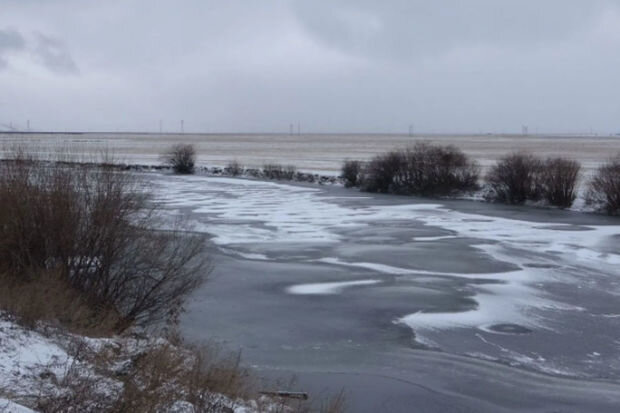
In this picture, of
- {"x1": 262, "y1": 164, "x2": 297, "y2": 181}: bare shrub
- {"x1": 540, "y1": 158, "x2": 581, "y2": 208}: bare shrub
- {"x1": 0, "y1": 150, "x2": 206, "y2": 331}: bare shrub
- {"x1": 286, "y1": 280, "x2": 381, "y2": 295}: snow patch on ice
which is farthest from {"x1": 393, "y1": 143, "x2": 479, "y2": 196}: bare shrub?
{"x1": 0, "y1": 150, "x2": 206, "y2": 331}: bare shrub

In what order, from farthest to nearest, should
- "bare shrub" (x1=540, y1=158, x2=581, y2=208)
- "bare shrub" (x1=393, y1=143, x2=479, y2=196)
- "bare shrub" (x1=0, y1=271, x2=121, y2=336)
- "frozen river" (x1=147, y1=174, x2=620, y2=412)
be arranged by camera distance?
"bare shrub" (x1=393, y1=143, x2=479, y2=196) → "bare shrub" (x1=540, y1=158, x2=581, y2=208) → "frozen river" (x1=147, y1=174, x2=620, y2=412) → "bare shrub" (x1=0, y1=271, x2=121, y2=336)

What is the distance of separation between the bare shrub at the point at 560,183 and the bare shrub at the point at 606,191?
116 cm

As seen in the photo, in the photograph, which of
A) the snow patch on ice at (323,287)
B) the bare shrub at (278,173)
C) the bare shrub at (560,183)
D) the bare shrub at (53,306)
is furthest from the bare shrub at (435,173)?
the bare shrub at (53,306)

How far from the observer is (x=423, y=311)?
15.5 meters

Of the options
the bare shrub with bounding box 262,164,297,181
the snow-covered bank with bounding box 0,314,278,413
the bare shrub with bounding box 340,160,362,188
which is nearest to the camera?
the snow-covered bank with bounding box 0,314,278,413

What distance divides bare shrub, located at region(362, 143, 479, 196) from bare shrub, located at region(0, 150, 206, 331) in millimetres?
36919

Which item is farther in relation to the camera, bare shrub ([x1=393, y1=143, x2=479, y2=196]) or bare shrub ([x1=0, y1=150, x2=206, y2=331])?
bare shrub ([x1=393, y1=143, x2=479, y2=196])

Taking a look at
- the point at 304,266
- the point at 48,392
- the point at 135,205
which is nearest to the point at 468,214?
the point at 304,266

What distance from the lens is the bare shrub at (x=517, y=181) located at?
43.4m

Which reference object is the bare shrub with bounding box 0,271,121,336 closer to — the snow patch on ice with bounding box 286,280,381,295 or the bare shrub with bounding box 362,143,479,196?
the snow patch on ice with bounding box 286,280,381,295

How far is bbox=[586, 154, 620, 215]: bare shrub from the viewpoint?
37.3m

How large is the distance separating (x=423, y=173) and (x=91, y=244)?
39.0 metres

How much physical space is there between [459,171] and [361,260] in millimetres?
29283

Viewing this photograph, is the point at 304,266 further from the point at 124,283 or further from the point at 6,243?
the point at 6,243
